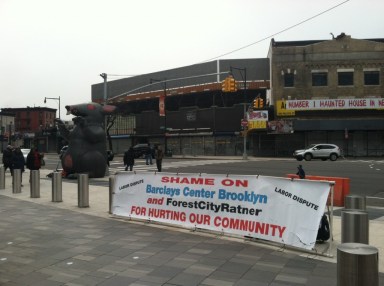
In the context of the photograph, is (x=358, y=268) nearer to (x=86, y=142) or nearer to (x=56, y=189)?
(x=56, y=189)

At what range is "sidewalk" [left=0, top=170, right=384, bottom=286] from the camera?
5.47m

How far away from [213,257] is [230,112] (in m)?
44.8

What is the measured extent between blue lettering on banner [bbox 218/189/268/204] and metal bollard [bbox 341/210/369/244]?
144 cm

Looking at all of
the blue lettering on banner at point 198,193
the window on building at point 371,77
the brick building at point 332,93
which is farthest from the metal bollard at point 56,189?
the window on building at point 371,77

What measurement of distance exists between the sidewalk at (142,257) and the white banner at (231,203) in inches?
9.8

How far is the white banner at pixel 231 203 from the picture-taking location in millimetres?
6840

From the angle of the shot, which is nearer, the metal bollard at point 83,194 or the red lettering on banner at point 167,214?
the red lettering on banner at point 167,214

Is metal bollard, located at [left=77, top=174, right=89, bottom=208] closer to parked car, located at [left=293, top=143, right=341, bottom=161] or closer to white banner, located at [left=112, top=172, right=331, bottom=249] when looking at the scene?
white banner, located at [left=112, top=172, right=331, bottom=249]

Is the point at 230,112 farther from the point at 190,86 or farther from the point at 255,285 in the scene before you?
the point at 255,285

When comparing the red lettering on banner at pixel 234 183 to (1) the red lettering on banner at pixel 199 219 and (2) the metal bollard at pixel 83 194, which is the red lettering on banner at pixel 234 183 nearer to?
(1) the red lettering on banner at pixel 199 219

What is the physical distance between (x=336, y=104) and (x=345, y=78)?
3617mm

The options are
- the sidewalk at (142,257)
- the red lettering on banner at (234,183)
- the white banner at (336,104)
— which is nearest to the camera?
the sidewalk at (142,257)

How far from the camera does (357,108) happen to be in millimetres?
43906

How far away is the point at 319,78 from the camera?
152ft
